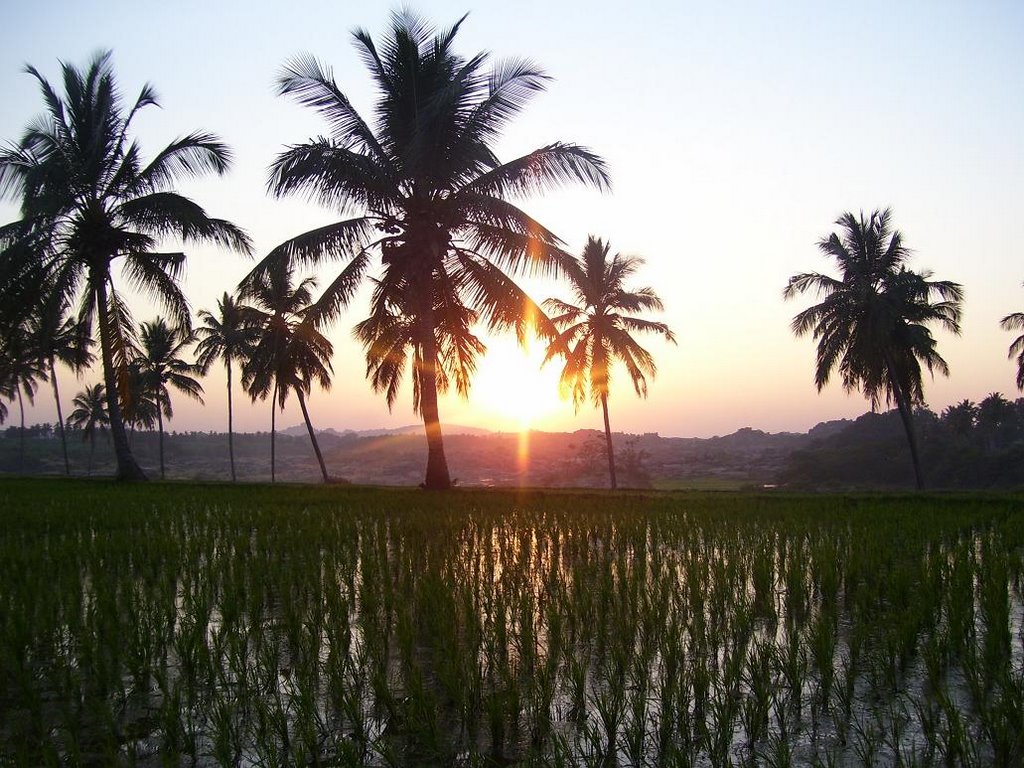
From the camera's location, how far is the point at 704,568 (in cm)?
564

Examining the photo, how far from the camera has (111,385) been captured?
17.9 meters

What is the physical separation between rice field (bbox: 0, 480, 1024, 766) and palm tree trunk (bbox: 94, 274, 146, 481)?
1170 centimetres

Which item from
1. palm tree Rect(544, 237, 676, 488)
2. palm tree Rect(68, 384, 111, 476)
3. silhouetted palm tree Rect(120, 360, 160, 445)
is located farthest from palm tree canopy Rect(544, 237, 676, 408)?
palm tree Rect(68, 384, 111, 476)

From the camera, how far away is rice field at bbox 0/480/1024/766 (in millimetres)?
2615

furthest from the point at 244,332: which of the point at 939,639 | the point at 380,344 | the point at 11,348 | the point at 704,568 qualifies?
the point at 939,639

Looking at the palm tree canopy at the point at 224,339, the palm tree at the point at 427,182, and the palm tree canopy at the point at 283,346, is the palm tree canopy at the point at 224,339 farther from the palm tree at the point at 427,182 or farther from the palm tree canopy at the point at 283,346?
the palm tree at the point at 427,182

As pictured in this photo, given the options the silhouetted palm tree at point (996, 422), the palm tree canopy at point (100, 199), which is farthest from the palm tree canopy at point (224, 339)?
the silhouetted palm tree at point (996, 422)

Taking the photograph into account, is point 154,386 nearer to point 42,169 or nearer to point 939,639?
point 42,169

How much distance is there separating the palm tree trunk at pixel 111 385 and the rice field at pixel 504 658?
11703 mm

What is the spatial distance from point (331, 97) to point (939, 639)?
1396cm

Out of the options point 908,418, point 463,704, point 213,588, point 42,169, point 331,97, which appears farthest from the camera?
point 908,418

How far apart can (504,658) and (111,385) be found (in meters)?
17.7

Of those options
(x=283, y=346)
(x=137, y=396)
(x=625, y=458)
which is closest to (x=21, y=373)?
(x=137, y=396)

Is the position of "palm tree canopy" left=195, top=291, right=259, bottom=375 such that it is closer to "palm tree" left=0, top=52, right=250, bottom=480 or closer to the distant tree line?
"palm tree" left=0, top=52, right=250, bottom=480
